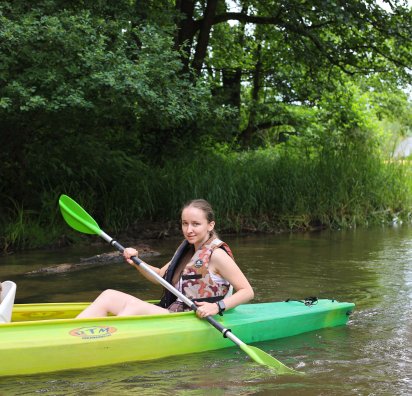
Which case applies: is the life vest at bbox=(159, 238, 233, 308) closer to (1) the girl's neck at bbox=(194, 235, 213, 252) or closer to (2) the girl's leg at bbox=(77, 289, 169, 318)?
(1) the girl's neck at bbox=(194, 235, 213, 252)

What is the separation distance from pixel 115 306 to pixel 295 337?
1.24m

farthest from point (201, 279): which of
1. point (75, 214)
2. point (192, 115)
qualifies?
point (192, 115)

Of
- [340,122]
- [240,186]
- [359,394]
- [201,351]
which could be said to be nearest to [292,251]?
[240,186]

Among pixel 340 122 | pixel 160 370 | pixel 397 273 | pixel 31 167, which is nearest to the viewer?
pixel 160 370

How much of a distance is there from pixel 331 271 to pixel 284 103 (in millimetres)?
7188

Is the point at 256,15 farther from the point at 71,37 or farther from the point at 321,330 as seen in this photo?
the point at 321,330

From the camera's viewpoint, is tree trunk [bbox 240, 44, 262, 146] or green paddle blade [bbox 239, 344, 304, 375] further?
tree trunk [bbox 240, 44, 262, 146]

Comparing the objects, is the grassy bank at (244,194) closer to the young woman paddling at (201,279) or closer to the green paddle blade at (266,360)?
the young woman paddling at (201,279)

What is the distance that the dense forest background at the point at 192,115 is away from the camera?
24.3 ft

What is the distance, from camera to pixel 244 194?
10.1 meters

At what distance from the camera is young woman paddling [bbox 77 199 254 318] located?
4207 mm

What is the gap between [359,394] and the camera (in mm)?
3549

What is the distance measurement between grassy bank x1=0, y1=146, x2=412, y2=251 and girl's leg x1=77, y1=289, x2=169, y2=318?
437 centimetres

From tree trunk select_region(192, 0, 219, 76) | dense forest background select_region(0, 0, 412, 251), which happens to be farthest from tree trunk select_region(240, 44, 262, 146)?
tree trunk select_region(192, 0, 219, 76)
